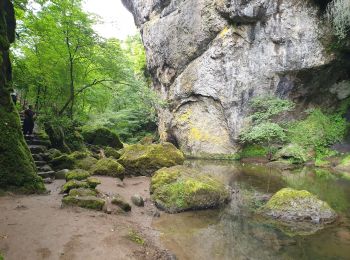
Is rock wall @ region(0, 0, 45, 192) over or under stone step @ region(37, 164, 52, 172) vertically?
over

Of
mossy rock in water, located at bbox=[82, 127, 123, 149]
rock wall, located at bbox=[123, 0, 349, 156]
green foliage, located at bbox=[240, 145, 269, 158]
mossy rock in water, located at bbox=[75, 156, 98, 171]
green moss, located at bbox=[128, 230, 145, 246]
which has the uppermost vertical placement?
rock wall, located at bbox=[123, 0, 349, 156]

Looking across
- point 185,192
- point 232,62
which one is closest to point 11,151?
point 185,192

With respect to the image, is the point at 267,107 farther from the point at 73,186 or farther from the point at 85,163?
the point at 73,186

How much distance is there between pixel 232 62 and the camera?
24.6 metres

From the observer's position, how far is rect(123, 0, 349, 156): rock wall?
2259 cm

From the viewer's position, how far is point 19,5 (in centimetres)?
1289

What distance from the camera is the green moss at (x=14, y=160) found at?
7617 mm

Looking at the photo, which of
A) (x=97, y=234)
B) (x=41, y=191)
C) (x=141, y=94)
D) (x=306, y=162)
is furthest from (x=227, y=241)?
(x=306, y=162)

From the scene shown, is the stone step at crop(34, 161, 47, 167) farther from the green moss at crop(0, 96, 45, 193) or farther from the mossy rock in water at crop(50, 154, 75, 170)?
the green moss at crop(0, 96, 45, 193)

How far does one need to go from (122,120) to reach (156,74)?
6.18 m

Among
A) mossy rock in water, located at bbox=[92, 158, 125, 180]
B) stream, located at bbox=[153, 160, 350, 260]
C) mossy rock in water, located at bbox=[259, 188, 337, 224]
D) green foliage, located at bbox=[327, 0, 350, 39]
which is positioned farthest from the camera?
green foliage, located at bbox=[327, 0, 350, 39]

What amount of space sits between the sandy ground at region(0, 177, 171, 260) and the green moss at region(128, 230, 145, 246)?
10cm

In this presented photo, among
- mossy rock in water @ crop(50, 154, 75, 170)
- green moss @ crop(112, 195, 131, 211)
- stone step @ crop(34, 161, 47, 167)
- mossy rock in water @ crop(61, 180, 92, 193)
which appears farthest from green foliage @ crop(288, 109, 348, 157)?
mossy rock in water @ crop(61, 180, 92, 193)

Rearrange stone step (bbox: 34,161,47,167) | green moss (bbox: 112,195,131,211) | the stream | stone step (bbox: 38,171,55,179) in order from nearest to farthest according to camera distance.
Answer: the stream → green moss (bbox: 112,195,131,211) → stone step (bbox: 38,171,55,179) → stone step (bbox: 34,161,47,167)
